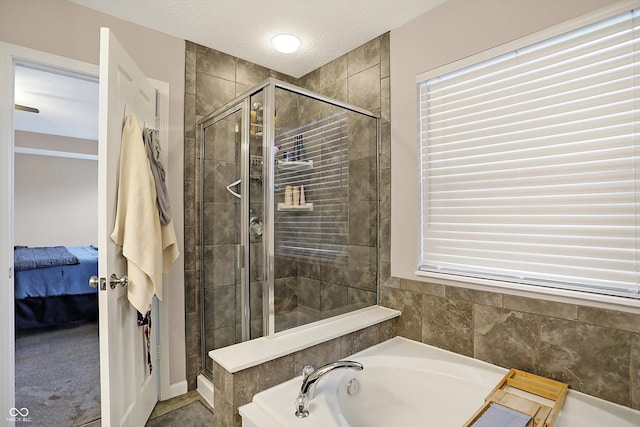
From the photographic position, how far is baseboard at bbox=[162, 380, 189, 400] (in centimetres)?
219

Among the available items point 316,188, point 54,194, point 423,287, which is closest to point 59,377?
point 316,188

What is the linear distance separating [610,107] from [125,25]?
2712 millimetres

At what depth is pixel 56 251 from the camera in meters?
4.54

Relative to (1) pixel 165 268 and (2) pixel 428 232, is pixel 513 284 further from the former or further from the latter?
(1) pixel 165 268

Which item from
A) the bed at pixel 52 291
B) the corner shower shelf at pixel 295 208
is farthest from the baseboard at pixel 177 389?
the bed at pixel 52 291

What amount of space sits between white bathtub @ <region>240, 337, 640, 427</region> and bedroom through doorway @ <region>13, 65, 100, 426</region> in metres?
1.44

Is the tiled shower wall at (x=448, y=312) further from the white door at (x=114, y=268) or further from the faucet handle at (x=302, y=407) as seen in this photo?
the faucet handle at (x=302, y=407)

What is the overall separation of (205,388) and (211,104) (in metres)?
2.06

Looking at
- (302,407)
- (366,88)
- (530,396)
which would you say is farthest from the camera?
(366,88)

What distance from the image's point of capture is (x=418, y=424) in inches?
64.6

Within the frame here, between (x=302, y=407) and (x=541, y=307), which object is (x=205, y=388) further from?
(x=541, y=307)

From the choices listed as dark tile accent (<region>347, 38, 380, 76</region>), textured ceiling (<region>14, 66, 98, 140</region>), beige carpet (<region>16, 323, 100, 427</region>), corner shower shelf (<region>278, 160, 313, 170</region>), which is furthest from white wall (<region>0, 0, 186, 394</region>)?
dark tile accent (<region>347, 38, 380, 76</region>)

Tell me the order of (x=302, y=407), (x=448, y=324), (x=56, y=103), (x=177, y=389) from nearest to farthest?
(x=302, y=407) → (x=448, y=324) → (x=177, y=389) → (x=56, y=103)

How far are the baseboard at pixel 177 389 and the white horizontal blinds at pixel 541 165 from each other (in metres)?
1.87
